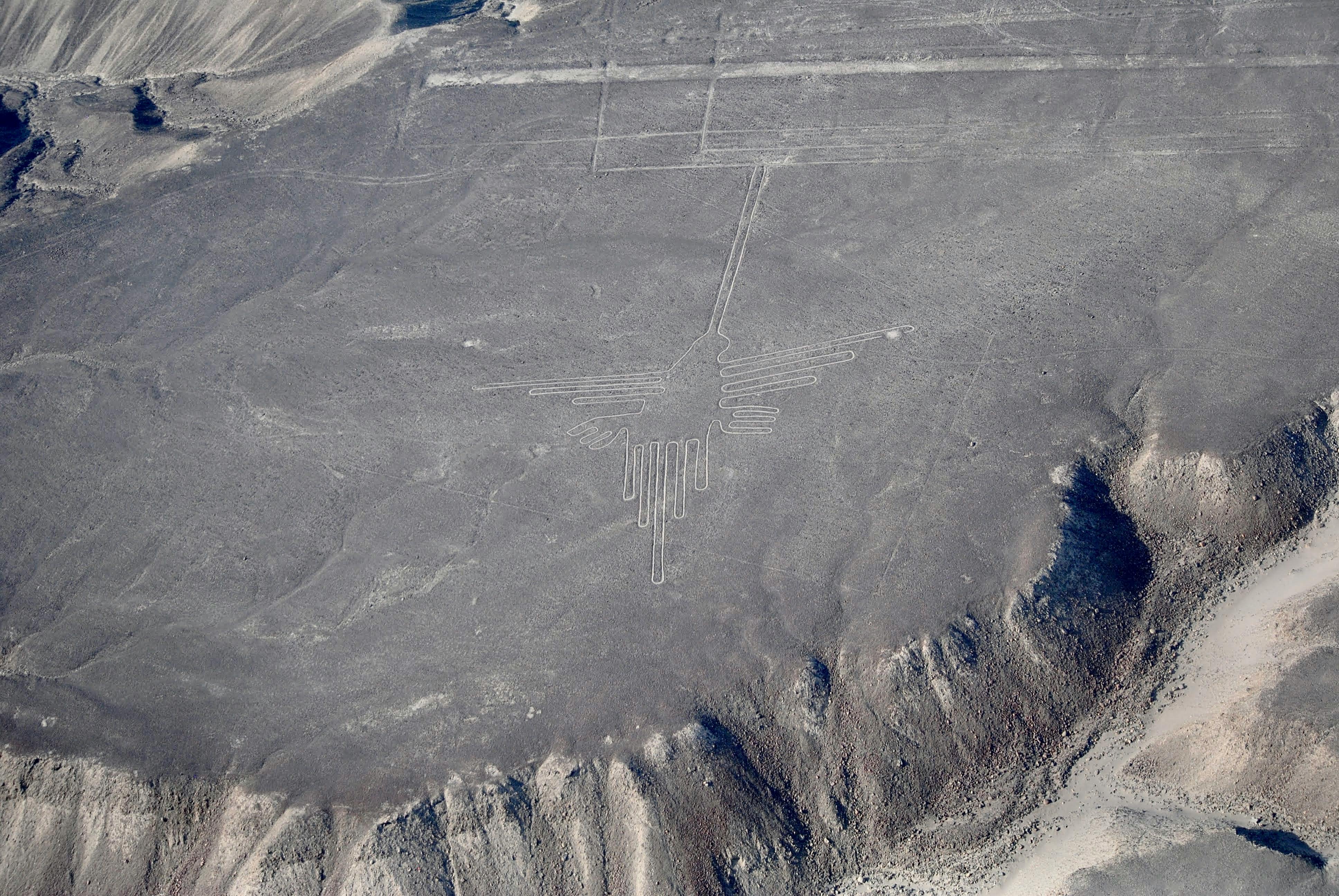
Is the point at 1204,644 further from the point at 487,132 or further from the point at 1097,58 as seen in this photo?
the point at 487,132

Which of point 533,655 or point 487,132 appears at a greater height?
point 487,132

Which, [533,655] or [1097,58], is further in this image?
[1097,58]

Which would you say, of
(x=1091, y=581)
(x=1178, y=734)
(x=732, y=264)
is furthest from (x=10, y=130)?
(x=1178, y=734)

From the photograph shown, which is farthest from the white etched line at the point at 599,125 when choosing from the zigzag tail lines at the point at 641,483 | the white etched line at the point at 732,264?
the zigzag tail lines at the point at 641,483

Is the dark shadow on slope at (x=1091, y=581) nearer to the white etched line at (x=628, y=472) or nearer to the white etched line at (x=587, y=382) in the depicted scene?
the white etched line at (x=628, y=472)

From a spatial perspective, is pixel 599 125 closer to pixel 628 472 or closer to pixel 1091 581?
pixel 628 472

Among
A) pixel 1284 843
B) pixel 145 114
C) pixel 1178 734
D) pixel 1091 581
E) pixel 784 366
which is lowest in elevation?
pixel 1284 843

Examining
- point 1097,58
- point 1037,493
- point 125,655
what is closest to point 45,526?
point 125,655
